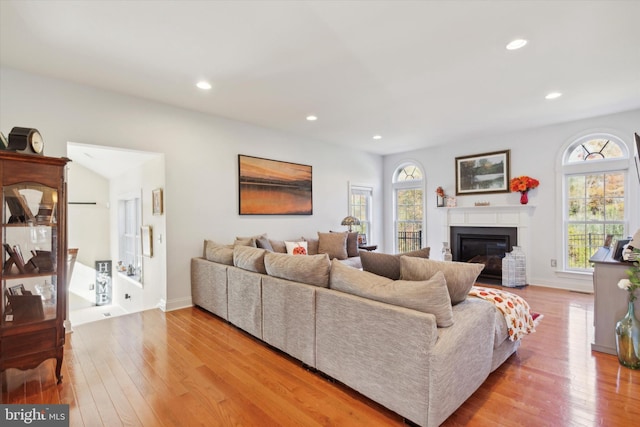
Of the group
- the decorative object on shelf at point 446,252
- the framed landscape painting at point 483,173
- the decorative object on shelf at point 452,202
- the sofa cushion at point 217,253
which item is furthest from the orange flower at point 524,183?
the sofa cushion at point 217,253

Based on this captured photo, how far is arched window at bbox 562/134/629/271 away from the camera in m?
4.73

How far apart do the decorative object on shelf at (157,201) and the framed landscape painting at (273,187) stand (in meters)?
1.11

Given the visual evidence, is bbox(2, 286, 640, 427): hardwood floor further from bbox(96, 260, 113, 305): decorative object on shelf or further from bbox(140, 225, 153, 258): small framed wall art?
bbox(96, 260, 113, 305): decorative object on shelf

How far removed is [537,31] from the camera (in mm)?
2500

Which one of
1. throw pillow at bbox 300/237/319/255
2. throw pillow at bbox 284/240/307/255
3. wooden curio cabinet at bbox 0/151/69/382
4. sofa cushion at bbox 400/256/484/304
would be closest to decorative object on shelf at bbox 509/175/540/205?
throw pillow at bbox 300/237/319/255

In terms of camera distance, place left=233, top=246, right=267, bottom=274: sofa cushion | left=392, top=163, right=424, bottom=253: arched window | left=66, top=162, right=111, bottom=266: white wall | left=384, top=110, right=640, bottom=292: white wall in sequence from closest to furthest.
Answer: left=233, top=246, right=267, bottom=274: sofa cushion
left=384, top=110, right=640, bottom=292: white wall
left=66, top=162, right=111, bottom=266: white wall
left=392, top=163, right=424, bottom=253: arched window

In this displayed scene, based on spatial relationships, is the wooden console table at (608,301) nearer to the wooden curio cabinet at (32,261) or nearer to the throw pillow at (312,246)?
the throw pillow at (312,246)

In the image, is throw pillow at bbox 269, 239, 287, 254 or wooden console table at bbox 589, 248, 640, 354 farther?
throw pillow at bbox 269, 239, 287, 254

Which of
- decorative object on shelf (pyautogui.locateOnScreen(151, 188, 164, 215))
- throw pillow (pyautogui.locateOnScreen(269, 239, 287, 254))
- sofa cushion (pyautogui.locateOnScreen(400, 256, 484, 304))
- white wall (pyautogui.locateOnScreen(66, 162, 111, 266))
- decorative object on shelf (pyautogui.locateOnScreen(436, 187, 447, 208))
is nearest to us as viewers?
sofa cushion (pyautogui.locateOnScreen(400, 256, 484, 304))

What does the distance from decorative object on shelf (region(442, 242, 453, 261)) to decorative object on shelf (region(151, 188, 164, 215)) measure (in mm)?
5044

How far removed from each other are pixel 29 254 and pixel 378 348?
2710mm

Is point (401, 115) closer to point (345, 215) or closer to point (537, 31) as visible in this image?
point (537, 31)

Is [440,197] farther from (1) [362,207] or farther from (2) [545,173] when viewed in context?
(2) [545,173]

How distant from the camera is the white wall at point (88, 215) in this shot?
21.5ft
